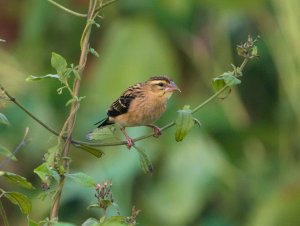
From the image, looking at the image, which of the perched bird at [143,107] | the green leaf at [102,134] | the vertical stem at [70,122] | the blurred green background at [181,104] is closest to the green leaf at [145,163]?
the green leaf at [102,134]

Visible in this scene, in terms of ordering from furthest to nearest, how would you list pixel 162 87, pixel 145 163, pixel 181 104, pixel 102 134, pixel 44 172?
pixel 181 104 < pixel 162 87 < pixel 102 134 < pixel 145 163 < pixel 44 172

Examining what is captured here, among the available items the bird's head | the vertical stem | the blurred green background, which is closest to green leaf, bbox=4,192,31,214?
the vertical stem

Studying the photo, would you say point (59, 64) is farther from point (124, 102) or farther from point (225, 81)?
point (124, 102)

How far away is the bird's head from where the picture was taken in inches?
131

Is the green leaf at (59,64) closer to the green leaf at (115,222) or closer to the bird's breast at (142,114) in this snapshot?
the green leaf at (115,222)

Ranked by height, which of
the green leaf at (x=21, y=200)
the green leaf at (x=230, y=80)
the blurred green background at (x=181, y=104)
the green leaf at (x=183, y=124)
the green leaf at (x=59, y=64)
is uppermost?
the blurred green background at (x=181, y=104)

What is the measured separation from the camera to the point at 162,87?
3342 mm

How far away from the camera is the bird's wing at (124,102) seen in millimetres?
3234

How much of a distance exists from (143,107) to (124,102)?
4.5 inches

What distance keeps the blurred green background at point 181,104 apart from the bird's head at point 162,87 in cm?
207

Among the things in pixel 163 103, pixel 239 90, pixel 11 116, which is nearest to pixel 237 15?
pixel 239 90

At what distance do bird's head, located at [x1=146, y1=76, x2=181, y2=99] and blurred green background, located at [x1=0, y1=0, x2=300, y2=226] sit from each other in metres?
2.07

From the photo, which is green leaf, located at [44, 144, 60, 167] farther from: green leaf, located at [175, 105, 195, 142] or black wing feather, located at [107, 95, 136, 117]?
black wing feather, located at [107, 95, 136, 117]

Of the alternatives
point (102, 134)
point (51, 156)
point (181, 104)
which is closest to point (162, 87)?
point (102, 134)
